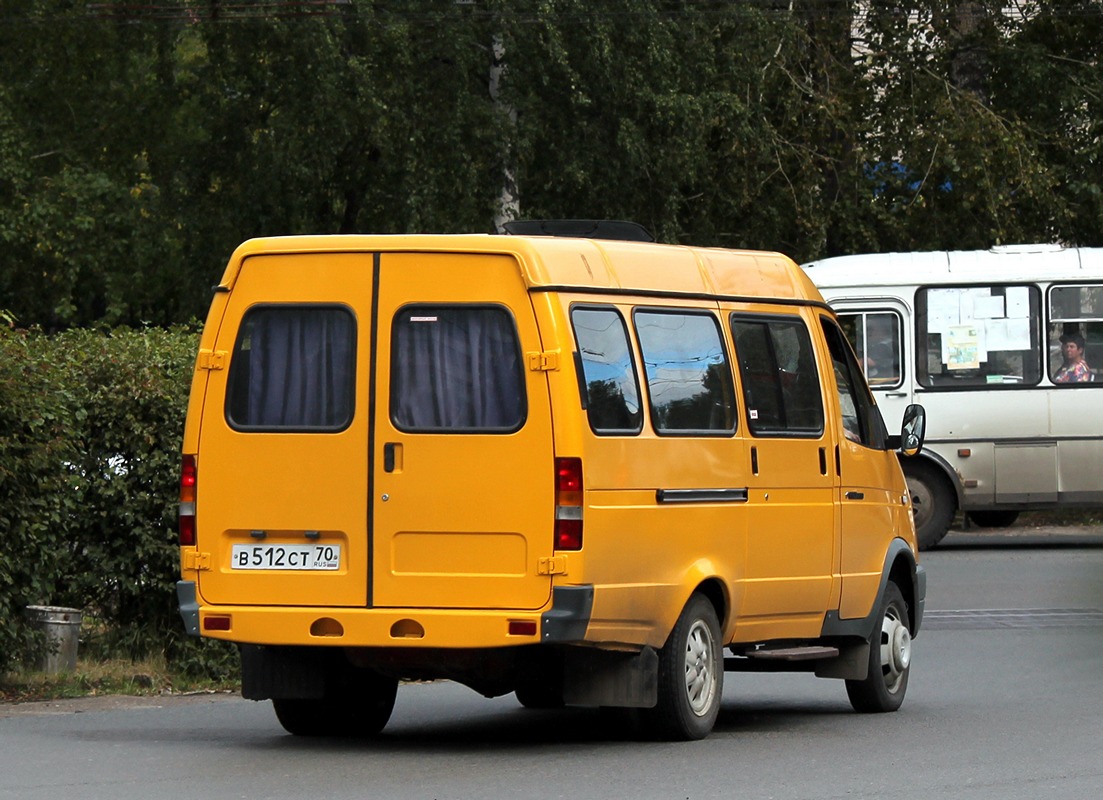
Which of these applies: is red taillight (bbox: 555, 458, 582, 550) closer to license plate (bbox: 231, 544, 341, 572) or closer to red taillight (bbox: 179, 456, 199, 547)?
license plate (bbox: 231, 544, 341, 572)

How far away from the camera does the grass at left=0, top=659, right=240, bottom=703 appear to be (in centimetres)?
1191

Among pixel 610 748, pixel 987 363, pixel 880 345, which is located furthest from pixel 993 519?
pixel 610 748

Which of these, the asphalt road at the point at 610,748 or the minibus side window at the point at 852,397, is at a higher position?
the minibus side window at the point at 852,397

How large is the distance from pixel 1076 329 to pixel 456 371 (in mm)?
15503

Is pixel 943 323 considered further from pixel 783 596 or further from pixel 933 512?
pixel 783 596

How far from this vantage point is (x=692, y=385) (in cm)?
995

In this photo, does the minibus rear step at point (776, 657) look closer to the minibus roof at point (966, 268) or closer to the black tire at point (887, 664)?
the black tire at point (887, 664)

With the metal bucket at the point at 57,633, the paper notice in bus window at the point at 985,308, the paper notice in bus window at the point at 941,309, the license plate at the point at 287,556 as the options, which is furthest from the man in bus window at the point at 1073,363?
the license plate at the point at 287,556

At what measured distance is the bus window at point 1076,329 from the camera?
23.5 metres

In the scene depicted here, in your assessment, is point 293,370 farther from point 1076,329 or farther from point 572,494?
point 1076,329

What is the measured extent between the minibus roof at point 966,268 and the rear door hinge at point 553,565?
15018 millimetres

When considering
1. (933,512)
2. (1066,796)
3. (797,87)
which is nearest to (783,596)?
(1066,796)

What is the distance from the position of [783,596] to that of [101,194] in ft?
90.4

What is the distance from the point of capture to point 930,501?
2292cm
